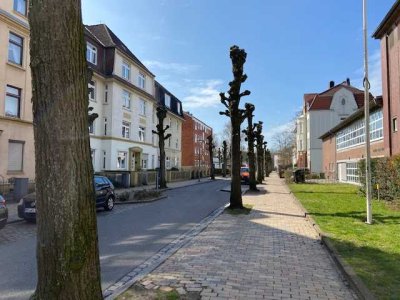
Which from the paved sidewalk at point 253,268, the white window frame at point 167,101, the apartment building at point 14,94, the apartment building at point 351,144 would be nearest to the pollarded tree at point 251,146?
the apartment building at point 351,144

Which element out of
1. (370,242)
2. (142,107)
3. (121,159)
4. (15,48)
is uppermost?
(15,48)

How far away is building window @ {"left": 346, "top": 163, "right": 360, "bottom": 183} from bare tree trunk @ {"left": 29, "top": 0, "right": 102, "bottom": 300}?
3444 centimetres

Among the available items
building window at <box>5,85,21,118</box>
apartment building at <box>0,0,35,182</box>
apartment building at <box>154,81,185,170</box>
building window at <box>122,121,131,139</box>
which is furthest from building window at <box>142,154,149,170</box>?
building window at <box>5,85,21,118</box>

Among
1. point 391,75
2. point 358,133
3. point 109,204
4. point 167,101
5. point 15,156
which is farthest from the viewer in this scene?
point 167,101

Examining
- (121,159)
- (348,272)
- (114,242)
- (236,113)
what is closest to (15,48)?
(236,113)

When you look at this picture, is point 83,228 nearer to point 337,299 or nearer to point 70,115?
point 70,115

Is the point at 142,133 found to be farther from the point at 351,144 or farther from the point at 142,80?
the point at 351,144

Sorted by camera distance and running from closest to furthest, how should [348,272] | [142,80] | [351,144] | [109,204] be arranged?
[348,272] → [109,204] → [351,144] → [142,80]

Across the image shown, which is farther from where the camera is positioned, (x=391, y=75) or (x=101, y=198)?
(x=391, y=75)

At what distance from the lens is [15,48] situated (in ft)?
72.7

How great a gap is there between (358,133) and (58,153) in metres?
34.4

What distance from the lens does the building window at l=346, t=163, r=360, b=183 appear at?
3468 cm

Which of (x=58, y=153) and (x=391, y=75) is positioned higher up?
(x=391, y=75)

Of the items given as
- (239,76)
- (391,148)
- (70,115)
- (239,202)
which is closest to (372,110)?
(391,148)
